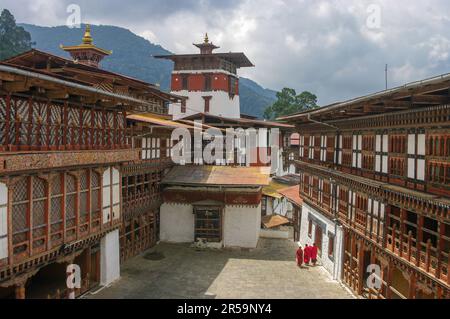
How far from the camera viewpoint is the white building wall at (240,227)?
1101 inches

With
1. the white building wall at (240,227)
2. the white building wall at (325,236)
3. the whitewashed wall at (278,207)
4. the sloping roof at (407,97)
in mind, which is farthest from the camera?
the whitewashed wall at (278,207)

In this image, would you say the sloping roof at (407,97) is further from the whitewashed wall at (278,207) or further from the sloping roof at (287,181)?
the sloping roof at (287,181)

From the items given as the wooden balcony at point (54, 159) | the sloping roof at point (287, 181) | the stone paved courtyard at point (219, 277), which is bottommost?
the stone paved courtyard at point (219, 277)

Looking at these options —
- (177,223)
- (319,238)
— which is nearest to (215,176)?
(177,223)

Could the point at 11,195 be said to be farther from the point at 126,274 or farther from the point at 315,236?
the point at 315,236

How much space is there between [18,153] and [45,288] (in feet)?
25.1

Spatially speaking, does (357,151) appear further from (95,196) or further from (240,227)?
(95,196)

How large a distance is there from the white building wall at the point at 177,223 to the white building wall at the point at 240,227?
2.35 metres

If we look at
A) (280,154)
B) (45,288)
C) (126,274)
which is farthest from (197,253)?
(280,154)

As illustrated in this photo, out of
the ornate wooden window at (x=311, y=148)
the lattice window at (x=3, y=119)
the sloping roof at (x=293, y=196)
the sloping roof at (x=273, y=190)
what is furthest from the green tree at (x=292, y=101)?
the lattice window at (x=3, y=119)

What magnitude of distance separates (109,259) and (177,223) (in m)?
9.29

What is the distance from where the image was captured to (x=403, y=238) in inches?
611

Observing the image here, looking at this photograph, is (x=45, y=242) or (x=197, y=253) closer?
(x=45, y=242)

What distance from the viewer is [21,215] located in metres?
13.6
